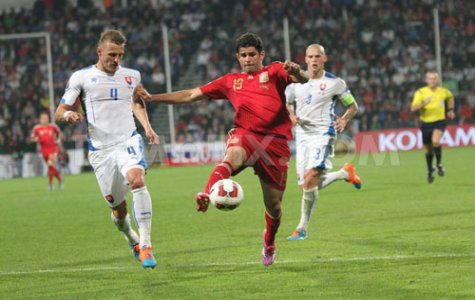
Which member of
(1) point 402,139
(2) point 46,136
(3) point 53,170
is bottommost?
(3) point 53,170

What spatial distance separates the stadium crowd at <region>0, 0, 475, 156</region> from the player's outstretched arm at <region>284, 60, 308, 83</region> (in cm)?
2625

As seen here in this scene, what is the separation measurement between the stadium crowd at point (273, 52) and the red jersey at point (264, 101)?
2573cm

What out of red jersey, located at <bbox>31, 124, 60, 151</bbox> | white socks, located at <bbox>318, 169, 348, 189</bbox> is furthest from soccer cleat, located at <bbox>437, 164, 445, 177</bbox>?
red jersey, located at <bbox>31, 124, 60, 151</bbox>

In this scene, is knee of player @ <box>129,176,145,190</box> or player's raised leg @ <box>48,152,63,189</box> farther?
player's raised leg @ <box>48,152,63,189</box>

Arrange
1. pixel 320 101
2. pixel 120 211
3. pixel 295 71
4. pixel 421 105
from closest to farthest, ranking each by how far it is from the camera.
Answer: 1. pixel 295 71
2. pixel 120 211
3. pixel 320 101
4. pixel 421 105

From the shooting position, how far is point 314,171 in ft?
40.2

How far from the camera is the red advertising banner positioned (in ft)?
115

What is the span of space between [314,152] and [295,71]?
3647 mm

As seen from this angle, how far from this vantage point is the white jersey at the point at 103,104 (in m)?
9.91

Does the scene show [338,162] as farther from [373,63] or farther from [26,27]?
[26,27]

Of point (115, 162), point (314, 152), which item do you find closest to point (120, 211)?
point (115, 162)

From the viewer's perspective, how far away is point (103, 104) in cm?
995

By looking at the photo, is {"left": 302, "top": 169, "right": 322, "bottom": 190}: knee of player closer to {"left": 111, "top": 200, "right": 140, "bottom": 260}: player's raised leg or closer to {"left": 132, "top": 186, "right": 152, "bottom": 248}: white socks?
{"left": 111, "top": 200, "right": 140, "bottom": 260}: player's raised leg

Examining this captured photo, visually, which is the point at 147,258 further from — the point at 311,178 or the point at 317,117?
the point at 317,117
